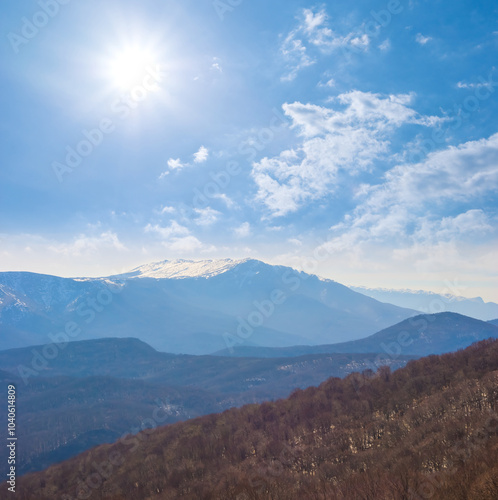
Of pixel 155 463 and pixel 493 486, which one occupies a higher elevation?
pixel 493 486

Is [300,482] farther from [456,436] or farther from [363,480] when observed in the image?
[456,436]

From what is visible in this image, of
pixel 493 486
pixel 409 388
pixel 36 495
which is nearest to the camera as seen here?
pixel 493 486

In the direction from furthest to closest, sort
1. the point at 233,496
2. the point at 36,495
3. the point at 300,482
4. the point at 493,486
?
the point at 36,495, the point at 300,482, the point at 233,496, the point at 493,486

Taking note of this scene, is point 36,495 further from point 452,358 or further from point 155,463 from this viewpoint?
point 452,358

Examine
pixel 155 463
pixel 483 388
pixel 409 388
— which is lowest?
pixel 155 463

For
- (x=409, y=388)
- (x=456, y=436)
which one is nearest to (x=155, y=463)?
(x=409, y=388)

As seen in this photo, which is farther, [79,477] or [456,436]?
[79,477]
